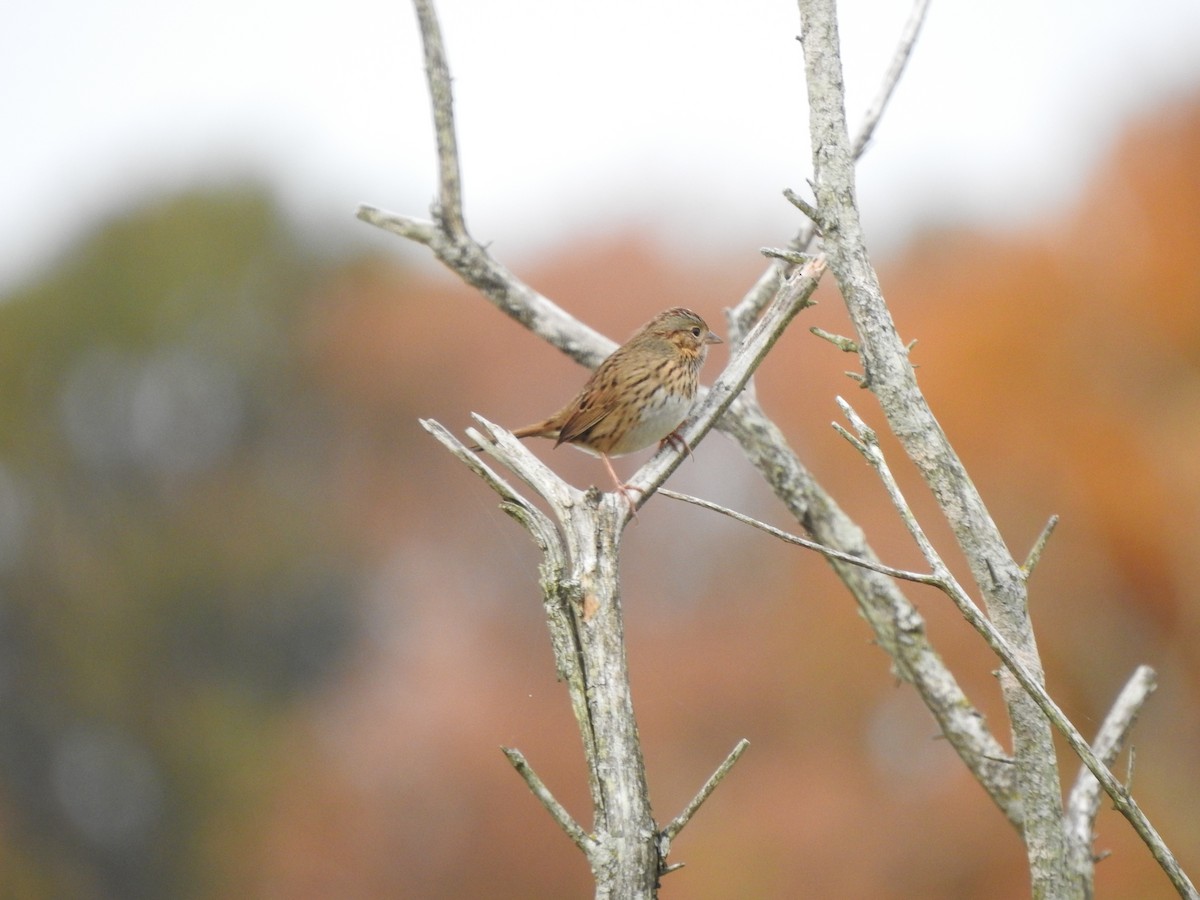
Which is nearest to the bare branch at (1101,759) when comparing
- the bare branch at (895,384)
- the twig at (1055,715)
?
the bare branch at (895,384)

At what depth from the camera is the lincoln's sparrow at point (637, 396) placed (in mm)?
4863

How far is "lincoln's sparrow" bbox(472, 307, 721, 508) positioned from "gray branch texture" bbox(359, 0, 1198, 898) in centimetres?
75

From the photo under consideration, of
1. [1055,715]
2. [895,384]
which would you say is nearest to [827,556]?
[895,384]

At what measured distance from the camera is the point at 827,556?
141 inches

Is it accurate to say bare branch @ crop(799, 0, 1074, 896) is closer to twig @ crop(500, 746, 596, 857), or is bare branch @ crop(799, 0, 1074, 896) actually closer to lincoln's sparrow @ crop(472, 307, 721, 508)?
twig @ crop(500, 746, 596, 857)

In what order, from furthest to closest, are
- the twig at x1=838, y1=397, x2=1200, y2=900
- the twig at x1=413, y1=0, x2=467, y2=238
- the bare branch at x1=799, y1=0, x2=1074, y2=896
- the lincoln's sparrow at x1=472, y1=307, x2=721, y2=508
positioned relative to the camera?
the lincoln's sparrow at x1=472, y1=307, x2=721, y2=508, the twig at x1=413, y1=0, x2=467, y2=238, the bare branch at x1=799, y1=0, x2=1074, y2=896, the twig at x1=838, y1=397, x2=1200, y2=900

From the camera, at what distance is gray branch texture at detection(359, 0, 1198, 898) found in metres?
2.94

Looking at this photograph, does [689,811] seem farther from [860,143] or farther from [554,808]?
[860,143]

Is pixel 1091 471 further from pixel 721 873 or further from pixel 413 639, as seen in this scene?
pixel 413 639

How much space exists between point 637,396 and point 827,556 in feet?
4.92

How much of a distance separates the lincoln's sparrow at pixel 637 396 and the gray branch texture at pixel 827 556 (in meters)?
0.75

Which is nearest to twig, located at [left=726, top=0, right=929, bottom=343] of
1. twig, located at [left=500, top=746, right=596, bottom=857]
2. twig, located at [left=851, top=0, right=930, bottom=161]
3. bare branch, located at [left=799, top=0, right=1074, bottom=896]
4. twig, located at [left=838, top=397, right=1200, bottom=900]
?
twig, located at [left=851, top=0, right=930, bottom=161]

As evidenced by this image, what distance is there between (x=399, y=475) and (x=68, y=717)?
834cm

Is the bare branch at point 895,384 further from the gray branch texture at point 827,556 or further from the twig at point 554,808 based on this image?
the twig at point 554,808
